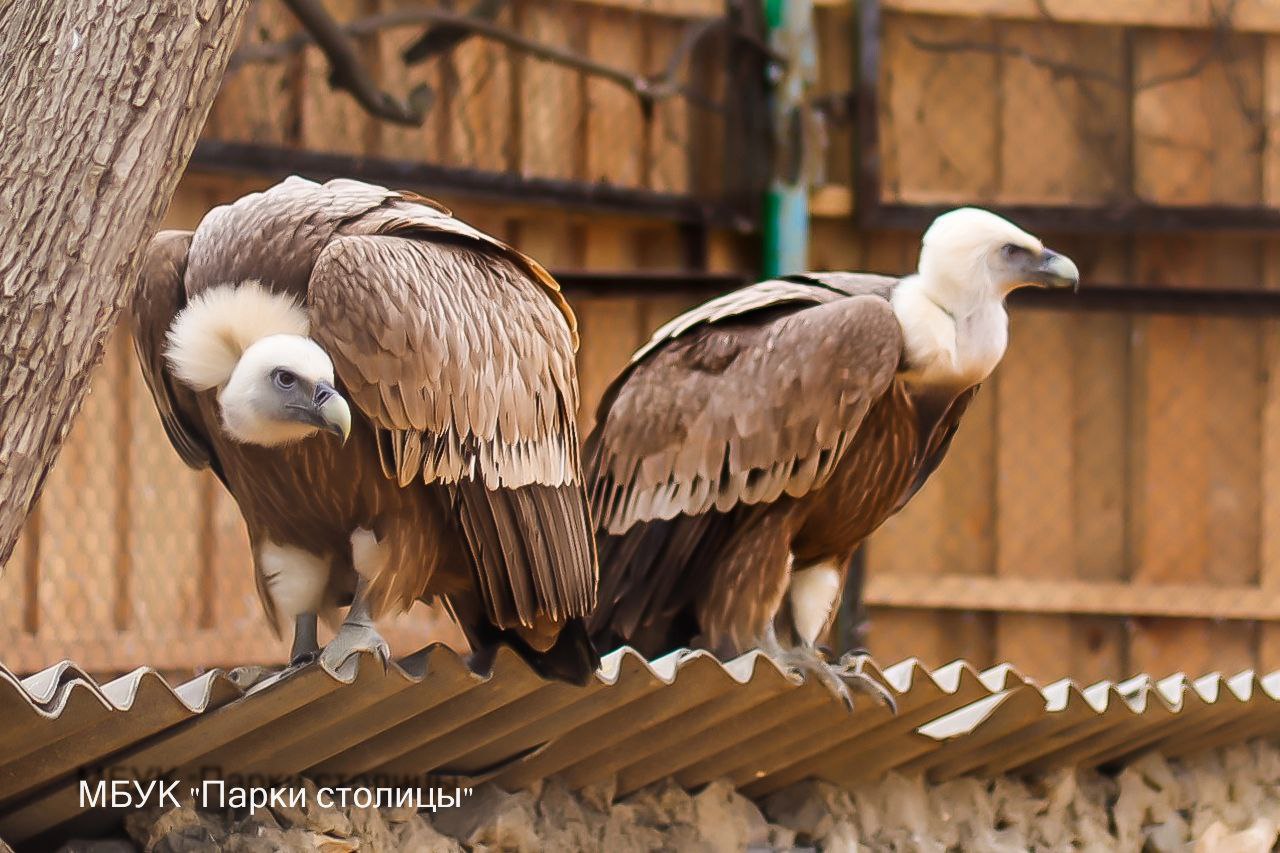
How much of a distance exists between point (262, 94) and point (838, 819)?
3.49 meters

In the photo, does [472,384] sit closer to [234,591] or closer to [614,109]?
[234,591]

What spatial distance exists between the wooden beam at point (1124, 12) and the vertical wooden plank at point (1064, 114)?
11 centimetres

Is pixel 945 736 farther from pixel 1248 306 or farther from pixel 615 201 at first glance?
pixel 1248 306

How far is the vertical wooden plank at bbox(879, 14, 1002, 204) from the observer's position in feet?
23.6

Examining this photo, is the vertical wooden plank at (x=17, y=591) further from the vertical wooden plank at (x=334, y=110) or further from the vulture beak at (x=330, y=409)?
the vulture beak at (x=330, y=409)

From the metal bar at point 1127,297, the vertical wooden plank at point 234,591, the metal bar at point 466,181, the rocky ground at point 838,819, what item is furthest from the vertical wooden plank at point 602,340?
the rocky ground at point 838,819

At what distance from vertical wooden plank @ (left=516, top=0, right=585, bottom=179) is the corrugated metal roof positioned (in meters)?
3.31

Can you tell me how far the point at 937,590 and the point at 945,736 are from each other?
10.6 feet

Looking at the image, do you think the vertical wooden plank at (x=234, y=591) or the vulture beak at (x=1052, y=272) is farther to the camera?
the vertical wooden plank at (x=234, y=591)

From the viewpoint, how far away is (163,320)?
10.5 feet

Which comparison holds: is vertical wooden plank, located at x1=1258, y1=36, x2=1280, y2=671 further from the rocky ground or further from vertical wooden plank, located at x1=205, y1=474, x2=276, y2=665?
vertical wooden plank, located at x1=205, y1=474, x2=276, y2=665

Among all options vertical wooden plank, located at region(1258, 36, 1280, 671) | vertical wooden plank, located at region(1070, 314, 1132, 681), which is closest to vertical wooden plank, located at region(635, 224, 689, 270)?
Result: vertical wooden plank, located at region(1070, 314, 1132, 681)

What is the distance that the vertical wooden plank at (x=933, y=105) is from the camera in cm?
718

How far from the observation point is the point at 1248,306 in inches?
274
